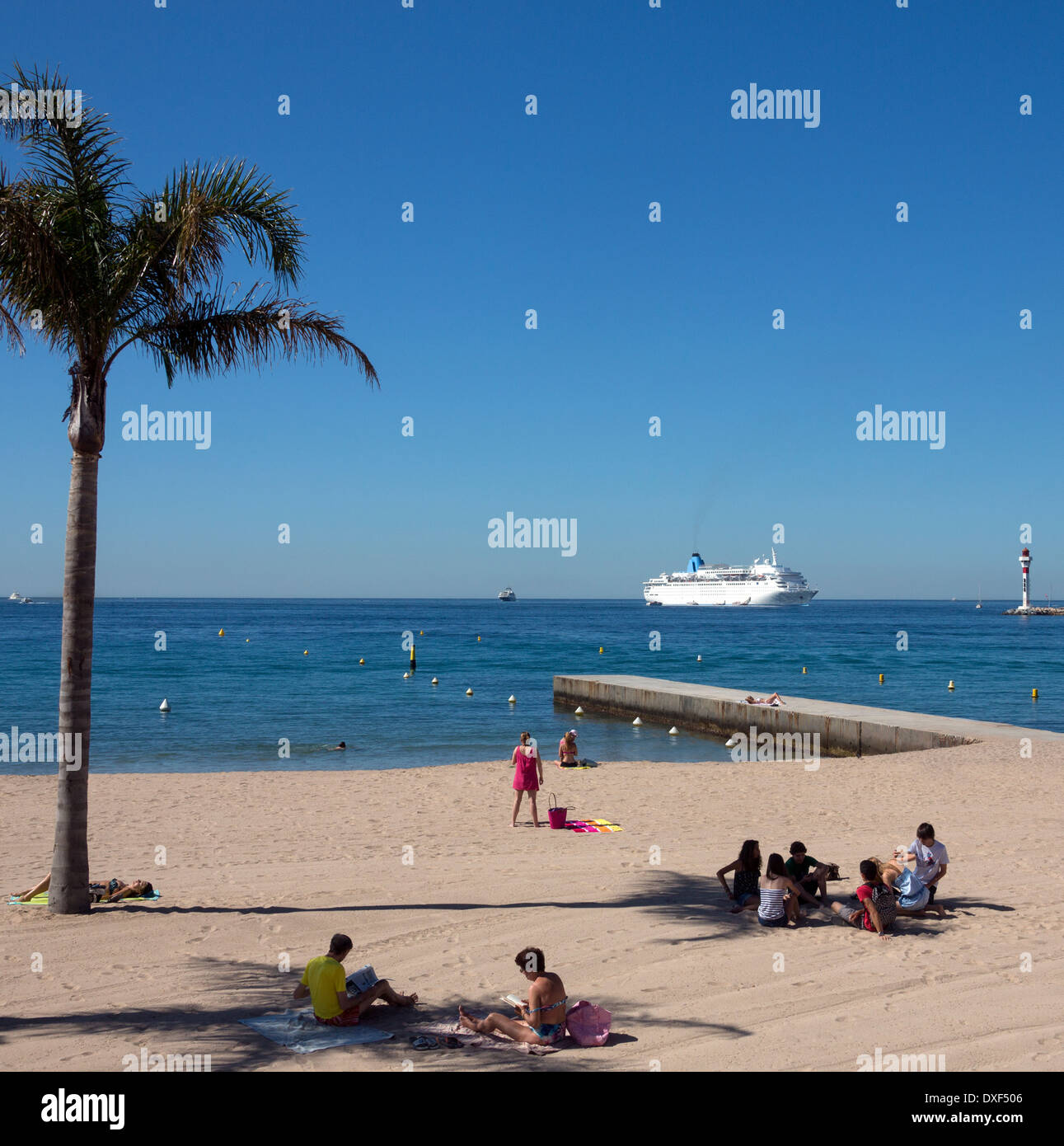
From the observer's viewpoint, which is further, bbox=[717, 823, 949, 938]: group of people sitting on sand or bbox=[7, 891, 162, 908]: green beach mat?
bbox=[7, 891, 162, 908]: green beach mat

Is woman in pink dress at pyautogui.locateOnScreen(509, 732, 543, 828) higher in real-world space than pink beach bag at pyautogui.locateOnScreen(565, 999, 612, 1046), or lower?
higher

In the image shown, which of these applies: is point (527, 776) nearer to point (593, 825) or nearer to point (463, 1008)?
point (593, 825)

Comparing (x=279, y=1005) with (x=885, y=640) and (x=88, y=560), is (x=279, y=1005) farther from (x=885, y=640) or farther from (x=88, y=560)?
(x=885, y=640)

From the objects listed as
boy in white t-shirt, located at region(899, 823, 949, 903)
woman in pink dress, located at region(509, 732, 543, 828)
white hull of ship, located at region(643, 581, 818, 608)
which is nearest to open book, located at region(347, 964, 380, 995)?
boy in white t-shirt, located at region(899, 823, 949, 903)

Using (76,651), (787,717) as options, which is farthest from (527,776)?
(787,717)

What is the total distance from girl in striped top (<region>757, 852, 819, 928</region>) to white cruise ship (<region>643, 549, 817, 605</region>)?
5560 inches

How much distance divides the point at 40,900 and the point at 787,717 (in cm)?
2229

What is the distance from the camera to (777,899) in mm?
9062

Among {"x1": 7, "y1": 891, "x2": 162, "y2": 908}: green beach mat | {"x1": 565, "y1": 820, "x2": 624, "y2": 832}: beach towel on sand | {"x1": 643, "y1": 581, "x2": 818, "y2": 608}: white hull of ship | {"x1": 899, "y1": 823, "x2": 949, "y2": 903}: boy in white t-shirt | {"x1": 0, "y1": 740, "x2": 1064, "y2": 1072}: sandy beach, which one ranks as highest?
{"x1": 643, "y1": 581, "x2": 818, "y2": 608}: white hull of ship

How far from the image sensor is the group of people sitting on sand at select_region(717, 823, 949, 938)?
8.87 meters

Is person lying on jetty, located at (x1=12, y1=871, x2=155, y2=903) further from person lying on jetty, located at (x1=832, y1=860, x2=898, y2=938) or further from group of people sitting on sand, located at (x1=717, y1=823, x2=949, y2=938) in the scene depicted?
person lying on jetty, located at (x1=832, y1=860, x2=898, y2=938)
